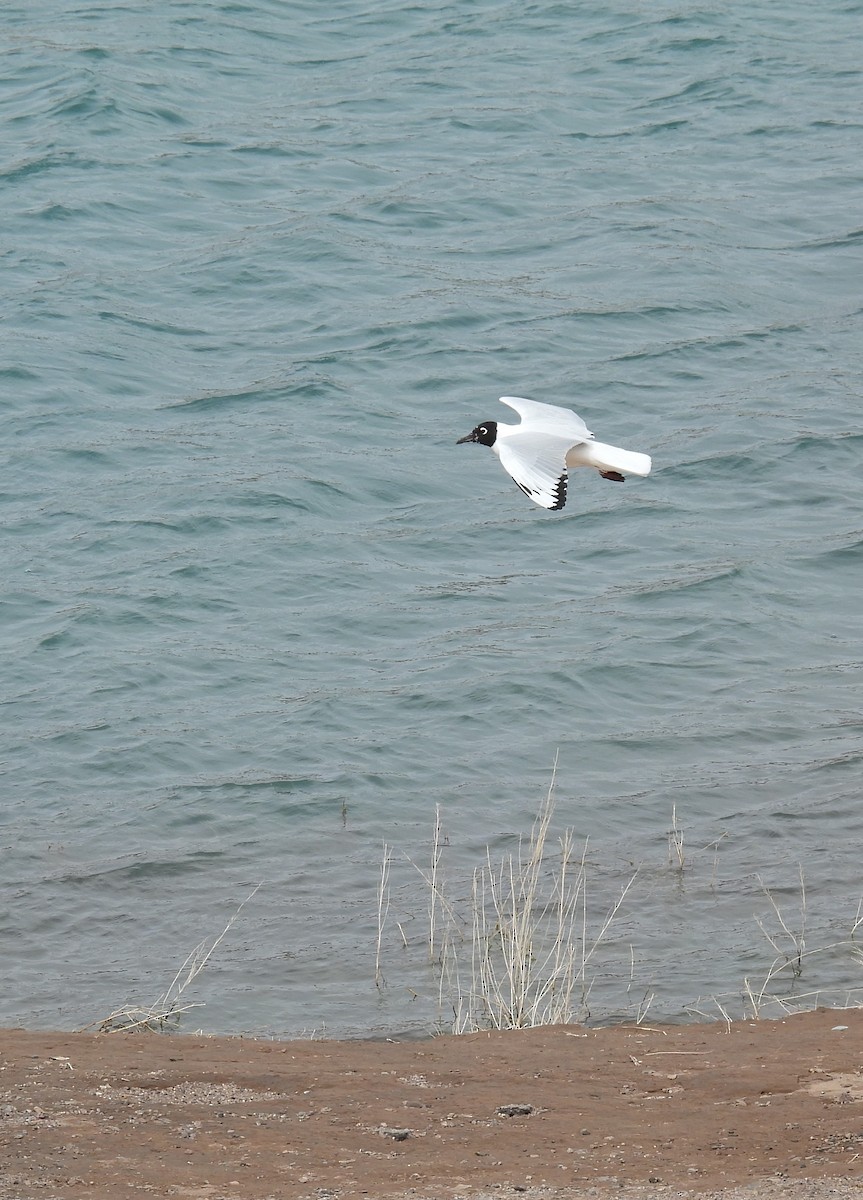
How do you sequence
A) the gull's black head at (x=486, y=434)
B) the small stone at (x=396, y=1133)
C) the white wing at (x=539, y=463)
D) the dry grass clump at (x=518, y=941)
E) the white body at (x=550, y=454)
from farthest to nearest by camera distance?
the gull's black head at (x=486, y=434) → the white body at (x=550, y=454) → the white wing at (x=539, y=463) → the dry grass clump at (x=518, y=941) → the small stone at (x=396, y=1133)

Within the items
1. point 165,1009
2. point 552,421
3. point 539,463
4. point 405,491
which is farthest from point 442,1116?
point 405,491

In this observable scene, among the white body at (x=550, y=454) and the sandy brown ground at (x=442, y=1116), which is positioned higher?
the white body at (x=550, y=454)

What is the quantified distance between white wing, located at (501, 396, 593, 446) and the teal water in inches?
76.5

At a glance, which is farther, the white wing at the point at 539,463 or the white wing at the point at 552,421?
the white wing at the point at 552,421

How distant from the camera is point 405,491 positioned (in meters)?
13.7

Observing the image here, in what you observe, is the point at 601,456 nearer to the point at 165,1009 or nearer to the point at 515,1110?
the point at 165,1009

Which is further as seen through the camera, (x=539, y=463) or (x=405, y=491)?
(x=405, y=491)

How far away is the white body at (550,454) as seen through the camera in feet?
26.9

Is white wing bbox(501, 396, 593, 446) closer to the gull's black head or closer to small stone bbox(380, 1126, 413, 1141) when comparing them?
the gull's black head

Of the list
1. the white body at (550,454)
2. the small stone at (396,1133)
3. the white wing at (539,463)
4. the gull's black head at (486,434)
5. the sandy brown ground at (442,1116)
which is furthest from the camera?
the gull's black head at (486,434)

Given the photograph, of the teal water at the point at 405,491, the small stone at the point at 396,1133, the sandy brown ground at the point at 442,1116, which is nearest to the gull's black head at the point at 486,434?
the teal water at the point at 405,491

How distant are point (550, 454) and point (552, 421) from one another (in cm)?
77

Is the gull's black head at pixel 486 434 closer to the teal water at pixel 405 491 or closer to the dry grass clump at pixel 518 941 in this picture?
the teal water at pixel 405 491

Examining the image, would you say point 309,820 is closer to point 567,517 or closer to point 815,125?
point 567,517
